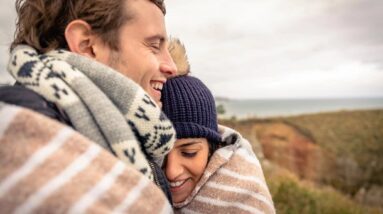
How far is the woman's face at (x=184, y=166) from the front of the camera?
218 centimetres

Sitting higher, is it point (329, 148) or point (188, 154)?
point (188, 154)

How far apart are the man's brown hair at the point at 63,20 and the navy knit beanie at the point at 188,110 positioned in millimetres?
716

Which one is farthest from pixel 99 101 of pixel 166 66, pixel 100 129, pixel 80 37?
pixel 166 66

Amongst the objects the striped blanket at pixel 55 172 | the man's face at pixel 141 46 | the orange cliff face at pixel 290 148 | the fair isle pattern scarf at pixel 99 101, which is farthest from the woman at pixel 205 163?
the orange cliff face at pixel 290 148

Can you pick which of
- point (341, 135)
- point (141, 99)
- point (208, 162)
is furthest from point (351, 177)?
point (141, 99)

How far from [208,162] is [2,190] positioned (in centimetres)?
149

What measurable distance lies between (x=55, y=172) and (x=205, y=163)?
1.40m

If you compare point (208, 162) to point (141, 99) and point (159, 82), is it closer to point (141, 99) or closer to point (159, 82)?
point (159, 82)

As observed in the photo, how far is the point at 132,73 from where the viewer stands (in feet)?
5.68

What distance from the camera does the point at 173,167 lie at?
2172 millimetres

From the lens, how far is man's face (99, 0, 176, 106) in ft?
5.59

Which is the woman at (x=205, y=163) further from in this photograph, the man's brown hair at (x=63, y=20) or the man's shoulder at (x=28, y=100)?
the man's shoulder at (x=28, y=100)

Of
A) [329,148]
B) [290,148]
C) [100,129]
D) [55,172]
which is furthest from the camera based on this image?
[290,148]

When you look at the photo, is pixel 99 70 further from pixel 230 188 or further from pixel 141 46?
pixel 230 188
